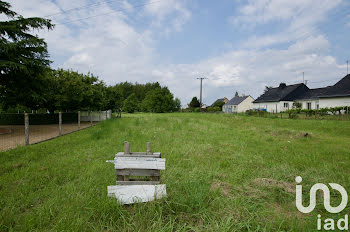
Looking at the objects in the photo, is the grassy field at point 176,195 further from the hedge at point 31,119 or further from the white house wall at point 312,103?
the white house wall at point 312,103

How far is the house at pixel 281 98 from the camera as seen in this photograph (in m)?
37.3

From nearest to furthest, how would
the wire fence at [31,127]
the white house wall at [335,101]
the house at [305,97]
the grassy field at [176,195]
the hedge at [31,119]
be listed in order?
the grassy field at [176,195] < the wire fence at [31,127] < the hedge at [31,119] < the white house wall at [335,101] < the house at [305,97]

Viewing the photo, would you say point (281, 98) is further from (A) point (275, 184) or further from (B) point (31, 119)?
(B) point (31, 119)

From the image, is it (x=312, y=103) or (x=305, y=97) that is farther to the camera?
(x=305, y=97)

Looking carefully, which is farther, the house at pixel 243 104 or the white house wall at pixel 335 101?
the house at pixel 243 104

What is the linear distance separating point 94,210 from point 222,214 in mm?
1811

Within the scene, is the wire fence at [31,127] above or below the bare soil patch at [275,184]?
above

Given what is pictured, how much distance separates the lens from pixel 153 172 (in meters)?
2.97

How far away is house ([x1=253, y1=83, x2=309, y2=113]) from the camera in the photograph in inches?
1470

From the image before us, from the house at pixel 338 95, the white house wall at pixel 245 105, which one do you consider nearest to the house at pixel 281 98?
the white house wall at pixel 245 105

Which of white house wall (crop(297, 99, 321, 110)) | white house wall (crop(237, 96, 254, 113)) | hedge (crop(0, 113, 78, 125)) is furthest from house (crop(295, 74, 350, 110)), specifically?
hedge (crop(0, 113, 78, 125))

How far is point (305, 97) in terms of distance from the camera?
34375 mm

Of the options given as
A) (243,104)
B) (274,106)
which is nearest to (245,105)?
(243,104)

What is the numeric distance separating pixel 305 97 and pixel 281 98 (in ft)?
13.6
